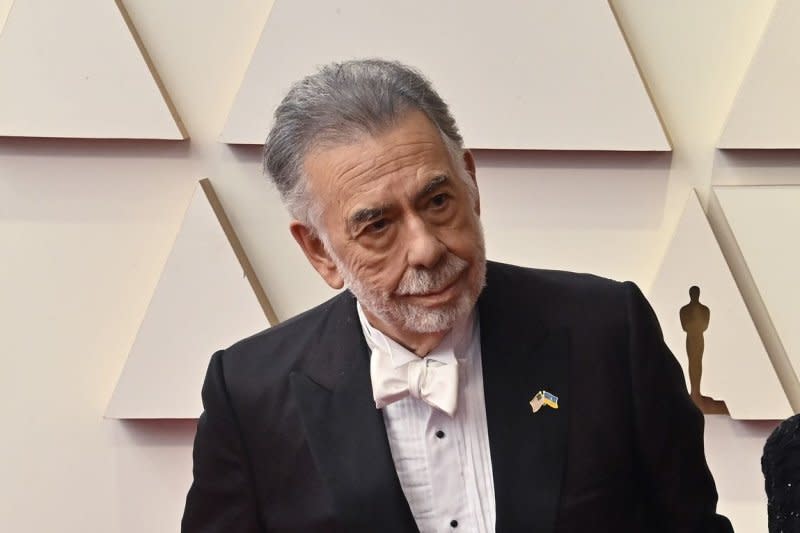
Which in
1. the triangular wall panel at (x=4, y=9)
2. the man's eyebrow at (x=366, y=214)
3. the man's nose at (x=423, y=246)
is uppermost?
the triangular wall panel at (x=4, y=9)


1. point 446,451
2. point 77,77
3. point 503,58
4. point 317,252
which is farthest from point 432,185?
point 77,77

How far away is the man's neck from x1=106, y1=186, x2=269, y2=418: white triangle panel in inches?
34.8

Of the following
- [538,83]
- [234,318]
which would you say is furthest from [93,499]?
[538,83]

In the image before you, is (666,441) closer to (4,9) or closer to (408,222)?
(408,222)

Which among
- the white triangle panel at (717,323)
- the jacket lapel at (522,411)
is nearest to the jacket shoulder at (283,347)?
the jacket lapel at (522,411)

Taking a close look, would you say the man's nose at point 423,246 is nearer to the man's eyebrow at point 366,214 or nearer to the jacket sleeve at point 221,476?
the man's eyebrow at point 366,214

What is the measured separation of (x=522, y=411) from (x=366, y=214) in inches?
12.6

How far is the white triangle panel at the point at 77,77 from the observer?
244cm

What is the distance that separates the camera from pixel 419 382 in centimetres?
156

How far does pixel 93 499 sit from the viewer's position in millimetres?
2592

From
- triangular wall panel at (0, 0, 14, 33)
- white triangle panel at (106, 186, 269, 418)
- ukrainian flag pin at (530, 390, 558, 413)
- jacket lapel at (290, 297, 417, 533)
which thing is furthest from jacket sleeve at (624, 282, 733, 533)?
triangular wall panel at (0, 0, 14, 33)

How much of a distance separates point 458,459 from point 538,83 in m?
1.01

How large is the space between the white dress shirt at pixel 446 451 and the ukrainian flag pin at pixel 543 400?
2.8 inches

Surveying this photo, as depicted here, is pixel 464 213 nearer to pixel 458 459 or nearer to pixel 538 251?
pixel 458 459
